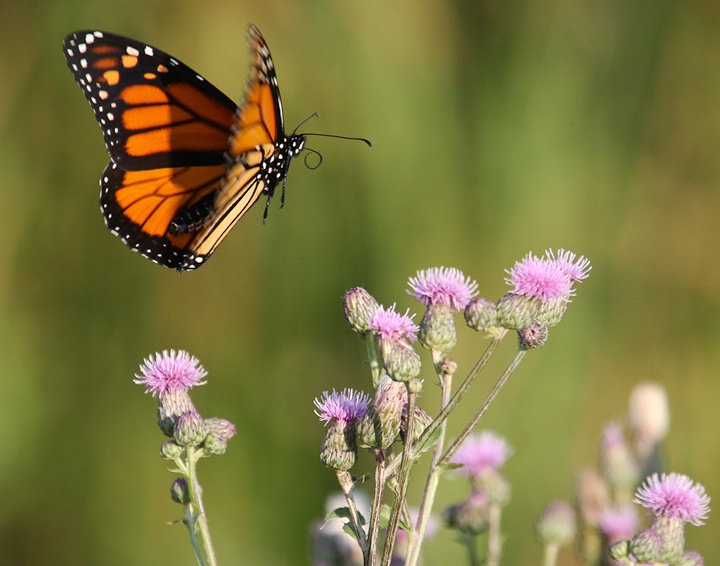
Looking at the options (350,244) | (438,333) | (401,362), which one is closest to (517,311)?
(438,333)

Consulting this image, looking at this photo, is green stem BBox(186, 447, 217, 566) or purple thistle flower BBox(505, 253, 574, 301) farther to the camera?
purple thistle flower BBox(505, 253, 574, 301)

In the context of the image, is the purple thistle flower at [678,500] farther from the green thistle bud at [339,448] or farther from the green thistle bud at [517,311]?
the green thistle bud at [339,448]

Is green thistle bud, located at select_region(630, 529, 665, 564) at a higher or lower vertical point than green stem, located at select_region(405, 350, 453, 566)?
higher

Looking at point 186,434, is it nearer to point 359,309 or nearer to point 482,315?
point 359,309

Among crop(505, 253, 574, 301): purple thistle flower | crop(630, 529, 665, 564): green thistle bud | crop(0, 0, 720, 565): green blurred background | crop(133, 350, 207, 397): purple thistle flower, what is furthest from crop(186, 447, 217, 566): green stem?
crop(0, 0, 720, 565): green blurred background

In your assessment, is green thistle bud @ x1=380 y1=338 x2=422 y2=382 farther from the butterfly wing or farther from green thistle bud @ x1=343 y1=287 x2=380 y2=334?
the butterfly wing

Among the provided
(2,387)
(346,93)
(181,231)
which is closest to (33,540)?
(2,387)
